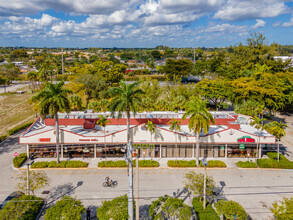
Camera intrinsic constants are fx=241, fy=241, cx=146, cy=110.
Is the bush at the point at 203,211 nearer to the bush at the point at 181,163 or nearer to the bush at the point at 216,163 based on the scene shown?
the bush at the point at 181,163

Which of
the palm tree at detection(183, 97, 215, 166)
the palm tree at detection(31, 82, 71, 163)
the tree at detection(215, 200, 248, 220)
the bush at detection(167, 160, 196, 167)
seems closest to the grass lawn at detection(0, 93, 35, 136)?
the palm tree at detection(31, 82, 71, 163)

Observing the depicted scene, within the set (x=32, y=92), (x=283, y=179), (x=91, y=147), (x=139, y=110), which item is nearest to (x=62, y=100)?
(x=91, y=147)

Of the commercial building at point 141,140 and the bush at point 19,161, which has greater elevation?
the commercial building at point 141,140

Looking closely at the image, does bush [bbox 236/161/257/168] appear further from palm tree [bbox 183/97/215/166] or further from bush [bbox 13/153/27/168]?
bush [bbox 13/153/27/168]

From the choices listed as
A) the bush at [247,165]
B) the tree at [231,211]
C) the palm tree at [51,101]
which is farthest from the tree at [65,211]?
the bush at [247,165]

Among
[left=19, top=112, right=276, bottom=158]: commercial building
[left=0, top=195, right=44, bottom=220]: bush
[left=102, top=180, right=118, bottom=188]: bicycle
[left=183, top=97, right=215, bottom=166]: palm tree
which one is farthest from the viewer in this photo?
[left=19, top=112, right=276, bottom=158]: commercial building

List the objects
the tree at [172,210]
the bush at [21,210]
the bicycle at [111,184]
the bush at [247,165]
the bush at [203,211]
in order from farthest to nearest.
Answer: the bush at [247,165] → the bicycle at [111,184] → the bush at [203,211] → the tree at [172,210] → the bush at [21,210]

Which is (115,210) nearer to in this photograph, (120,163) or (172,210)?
(172,210)
